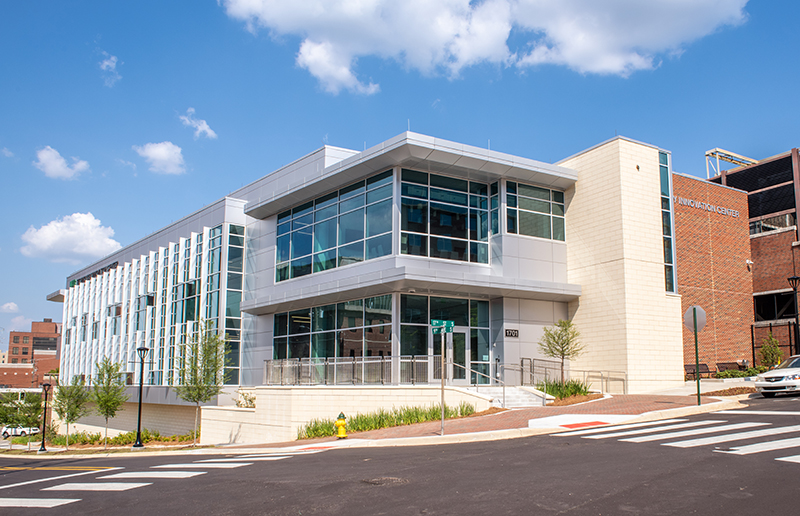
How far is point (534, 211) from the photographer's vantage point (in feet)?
91.8

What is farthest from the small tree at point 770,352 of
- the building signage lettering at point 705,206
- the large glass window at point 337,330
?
the large glass window at point 337,330

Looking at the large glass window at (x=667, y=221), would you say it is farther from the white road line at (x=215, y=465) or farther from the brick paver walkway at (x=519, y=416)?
the white road line at (x=215, y=465)

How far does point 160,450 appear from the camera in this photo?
20.8 metres

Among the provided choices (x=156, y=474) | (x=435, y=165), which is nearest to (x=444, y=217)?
(x=435, y=165)

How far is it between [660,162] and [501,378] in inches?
463

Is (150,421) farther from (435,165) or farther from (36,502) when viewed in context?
(36,502)

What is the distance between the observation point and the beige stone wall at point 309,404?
2216 cm

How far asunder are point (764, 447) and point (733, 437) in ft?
4.52

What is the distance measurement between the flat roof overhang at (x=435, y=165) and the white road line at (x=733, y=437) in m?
14.9

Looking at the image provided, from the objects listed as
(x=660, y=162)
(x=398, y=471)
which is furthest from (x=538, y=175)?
(x=398, y=471)

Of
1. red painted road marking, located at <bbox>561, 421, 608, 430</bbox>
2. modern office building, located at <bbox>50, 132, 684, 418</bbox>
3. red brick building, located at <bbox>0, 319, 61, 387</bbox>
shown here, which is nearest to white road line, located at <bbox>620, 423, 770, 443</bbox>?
red painted road marking, located at <bbox>561, 421, 608, 430</bbox>

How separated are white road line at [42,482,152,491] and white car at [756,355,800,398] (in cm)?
1881

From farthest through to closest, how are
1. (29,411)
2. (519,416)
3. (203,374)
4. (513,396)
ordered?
1. (29,411)
2. (203,374)
3. (513,396)
4. (519,416)

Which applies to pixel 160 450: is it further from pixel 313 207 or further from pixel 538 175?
pixel 538 175
